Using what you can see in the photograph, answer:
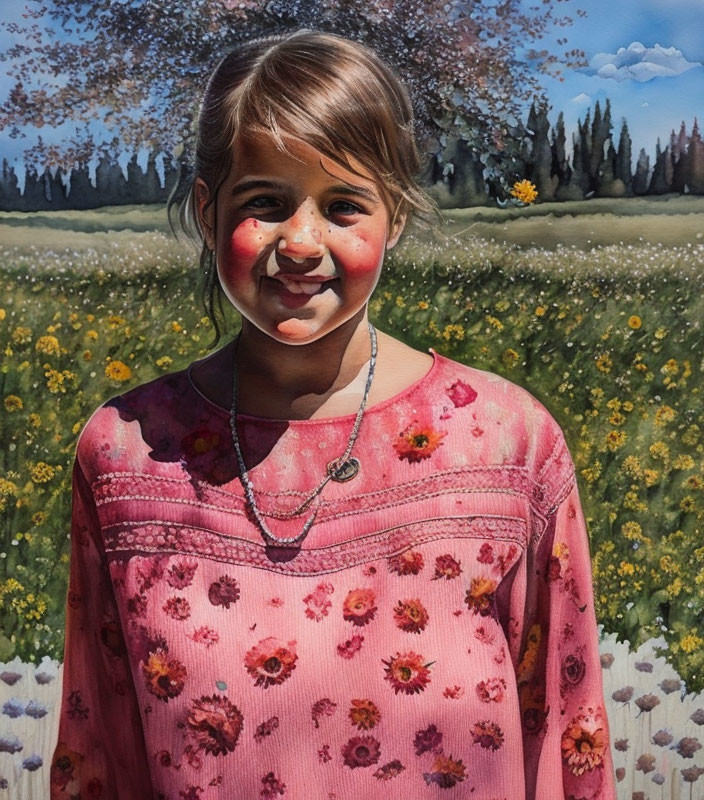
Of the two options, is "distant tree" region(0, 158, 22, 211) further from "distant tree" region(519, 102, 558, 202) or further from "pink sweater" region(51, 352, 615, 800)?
"distant tree" region(519, 102, 558, 202)

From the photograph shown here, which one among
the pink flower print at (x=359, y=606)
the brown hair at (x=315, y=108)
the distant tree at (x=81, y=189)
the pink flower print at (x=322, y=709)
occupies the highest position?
the brown hair at (x=315, y=108)

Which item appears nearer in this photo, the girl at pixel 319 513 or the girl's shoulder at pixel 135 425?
the girl at pixel 319 513

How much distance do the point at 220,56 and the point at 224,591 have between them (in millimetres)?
1120

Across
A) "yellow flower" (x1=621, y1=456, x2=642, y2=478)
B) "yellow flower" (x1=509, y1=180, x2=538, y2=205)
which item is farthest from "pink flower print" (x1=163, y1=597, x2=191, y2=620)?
"yellow flower" (x1=509, y1=180, x2=538, y2=205)

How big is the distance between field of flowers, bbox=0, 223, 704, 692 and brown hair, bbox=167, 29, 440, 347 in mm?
562

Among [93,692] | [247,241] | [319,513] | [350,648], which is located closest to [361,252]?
[247,241]

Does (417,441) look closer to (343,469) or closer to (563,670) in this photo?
(343,469)

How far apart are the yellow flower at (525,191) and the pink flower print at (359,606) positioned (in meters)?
0.98

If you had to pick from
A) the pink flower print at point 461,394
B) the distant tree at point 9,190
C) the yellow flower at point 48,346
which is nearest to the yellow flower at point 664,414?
the pink flower print at point 461,394

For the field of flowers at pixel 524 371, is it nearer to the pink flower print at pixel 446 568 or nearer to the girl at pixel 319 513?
the girl at pixel 319 513

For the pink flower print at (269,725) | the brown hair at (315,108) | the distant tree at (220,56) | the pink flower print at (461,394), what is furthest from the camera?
the distant tree at (220,56)

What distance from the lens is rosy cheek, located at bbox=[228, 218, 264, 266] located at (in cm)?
168

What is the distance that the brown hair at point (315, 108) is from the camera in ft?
5.39

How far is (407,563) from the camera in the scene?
179 cm
